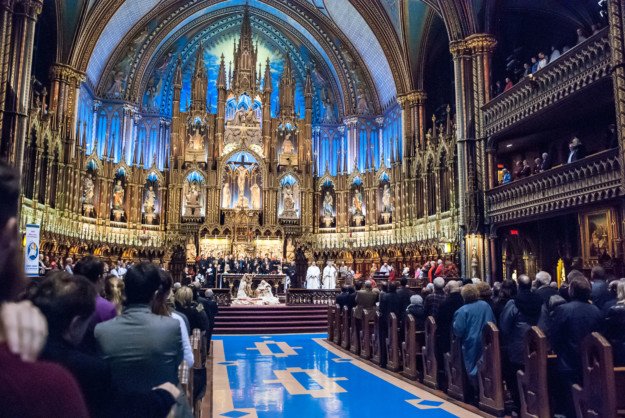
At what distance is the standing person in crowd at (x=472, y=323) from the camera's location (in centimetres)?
749

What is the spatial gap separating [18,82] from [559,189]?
18.9 metres

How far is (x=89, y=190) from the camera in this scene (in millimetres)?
27656

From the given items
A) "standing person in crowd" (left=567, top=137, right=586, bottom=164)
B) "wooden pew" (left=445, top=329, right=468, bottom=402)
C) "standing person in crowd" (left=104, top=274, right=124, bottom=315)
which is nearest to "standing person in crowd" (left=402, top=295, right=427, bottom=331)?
"wooden pew" (left=445, top=329, right=468, bottom=402)

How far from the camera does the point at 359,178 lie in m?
32.2

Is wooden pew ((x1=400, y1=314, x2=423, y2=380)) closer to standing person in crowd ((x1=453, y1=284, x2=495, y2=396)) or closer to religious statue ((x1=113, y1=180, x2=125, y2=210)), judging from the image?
standing person in crowd ((x1=453, y1=284, x2=495, y2=396))

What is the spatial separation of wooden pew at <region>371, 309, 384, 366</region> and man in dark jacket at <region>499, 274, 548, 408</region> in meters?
3.81

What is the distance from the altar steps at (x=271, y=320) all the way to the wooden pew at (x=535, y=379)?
11890 millimetres

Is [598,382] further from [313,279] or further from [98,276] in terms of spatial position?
[313,279]

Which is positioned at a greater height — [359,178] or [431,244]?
[359,178]

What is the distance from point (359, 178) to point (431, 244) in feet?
28.1

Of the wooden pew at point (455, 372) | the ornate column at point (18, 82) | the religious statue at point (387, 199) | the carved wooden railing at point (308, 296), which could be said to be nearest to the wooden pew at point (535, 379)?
the wooden pew at point (455, 372)

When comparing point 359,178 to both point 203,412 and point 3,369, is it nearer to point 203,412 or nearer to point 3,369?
point 203,412

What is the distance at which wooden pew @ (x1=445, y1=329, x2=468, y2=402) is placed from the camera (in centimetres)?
786

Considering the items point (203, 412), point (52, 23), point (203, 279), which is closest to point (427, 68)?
point (203, 279)
